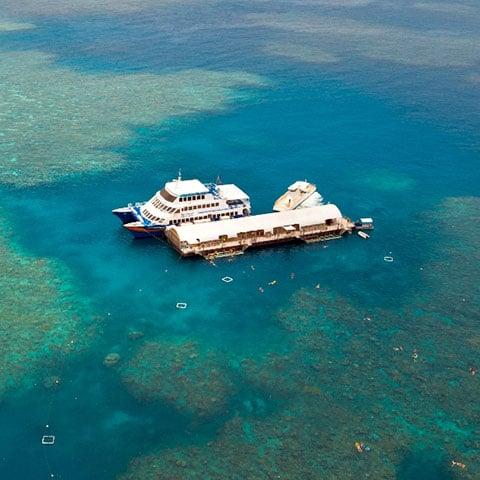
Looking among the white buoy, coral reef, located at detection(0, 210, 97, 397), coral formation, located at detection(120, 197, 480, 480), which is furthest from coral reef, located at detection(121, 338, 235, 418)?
the white buoy

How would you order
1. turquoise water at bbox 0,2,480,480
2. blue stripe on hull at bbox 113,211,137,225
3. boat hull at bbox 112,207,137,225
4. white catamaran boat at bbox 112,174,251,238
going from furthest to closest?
blue stripe on hull at bbox 113,211,137,225, boat hull at bbox 112,207,137,225, white catamaran boat at bbox 112,174,251,238, turquoise water at bbox 0,2,480,480

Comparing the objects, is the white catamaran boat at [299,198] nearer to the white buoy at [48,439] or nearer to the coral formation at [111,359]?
the coral formation at [111,359]

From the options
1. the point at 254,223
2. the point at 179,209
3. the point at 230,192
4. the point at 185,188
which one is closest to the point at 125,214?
the point at 179,209

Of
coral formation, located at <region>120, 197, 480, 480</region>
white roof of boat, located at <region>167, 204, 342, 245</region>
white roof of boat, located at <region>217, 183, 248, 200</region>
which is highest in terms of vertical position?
white roof of boat, located at <region>217, 183, 248, 200</region>

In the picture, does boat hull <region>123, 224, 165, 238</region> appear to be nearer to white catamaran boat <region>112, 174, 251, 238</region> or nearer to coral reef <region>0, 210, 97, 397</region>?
white catamaran boat <region>112, 174, 251, 238</region>

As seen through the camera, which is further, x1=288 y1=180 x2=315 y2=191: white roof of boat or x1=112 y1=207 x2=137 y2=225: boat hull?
x1=288 y1=180 x2=315 y2=191: white roof of boat

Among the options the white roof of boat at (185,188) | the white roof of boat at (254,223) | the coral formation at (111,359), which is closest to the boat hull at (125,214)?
the white roof of boat at (254,223)

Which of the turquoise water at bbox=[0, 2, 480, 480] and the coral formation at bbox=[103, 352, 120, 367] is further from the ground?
the coral formation at bbox=[103, 352, 120, 367]

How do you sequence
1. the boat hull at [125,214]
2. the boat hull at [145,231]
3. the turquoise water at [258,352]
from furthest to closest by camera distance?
the boat hull at [125,214]
the boat hull at [145,231]
the turquoise water at [258,352]
